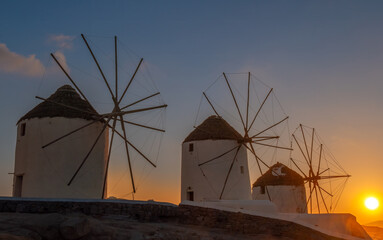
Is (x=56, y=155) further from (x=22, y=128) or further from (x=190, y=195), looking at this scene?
(x=190, y=195)

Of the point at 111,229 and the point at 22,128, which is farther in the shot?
the point at 22,128

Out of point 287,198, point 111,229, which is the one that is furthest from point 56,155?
point 287,198

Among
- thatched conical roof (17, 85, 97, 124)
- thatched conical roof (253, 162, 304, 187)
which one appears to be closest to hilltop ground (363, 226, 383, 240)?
thatched conical roof (253, 162, 304, 187)

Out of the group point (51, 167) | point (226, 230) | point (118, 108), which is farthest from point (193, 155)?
point (226, 230)

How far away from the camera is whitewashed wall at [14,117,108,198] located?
52.6 feet

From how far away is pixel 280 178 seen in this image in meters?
27.7

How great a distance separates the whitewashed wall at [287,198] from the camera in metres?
27.1

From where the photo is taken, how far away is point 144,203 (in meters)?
12.5

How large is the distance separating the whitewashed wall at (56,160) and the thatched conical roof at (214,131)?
7.08 m

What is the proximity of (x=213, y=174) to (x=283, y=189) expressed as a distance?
758 centimetres

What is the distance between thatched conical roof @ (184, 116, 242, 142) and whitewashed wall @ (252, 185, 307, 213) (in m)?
6.46

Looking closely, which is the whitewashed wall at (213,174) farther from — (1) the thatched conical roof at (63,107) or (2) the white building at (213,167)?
(1) the thatched conical roof at (63,107)

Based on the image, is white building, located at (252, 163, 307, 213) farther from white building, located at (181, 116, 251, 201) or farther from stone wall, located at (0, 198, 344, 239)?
stone wall, located at (0, 198, 344, 239)

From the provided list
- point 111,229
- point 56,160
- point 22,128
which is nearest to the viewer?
point 111,229
